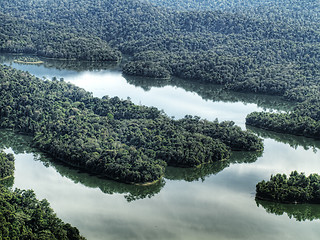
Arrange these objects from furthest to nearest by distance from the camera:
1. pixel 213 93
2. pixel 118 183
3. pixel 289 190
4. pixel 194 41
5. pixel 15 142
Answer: pixel 194 41, pixel 213 93, pixel 15 142, pixel 118 183, pixel 289 190

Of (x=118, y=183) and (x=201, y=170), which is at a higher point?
(x=201, y=170)

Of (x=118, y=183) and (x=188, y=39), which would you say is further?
(x=188, y=39)

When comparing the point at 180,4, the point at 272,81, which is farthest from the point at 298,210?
the point at 180,4

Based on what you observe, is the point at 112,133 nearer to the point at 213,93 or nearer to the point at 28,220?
the point at 28,220

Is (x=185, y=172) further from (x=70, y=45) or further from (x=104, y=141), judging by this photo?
(x=70, y=45)

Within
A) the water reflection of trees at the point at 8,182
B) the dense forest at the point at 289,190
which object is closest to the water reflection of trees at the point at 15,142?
the water reflection of trees at the point at 8,182

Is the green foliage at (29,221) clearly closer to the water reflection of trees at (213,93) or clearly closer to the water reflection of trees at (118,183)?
the water reflection of trees at (118,183)

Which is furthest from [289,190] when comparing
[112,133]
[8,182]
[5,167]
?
[5,167]
